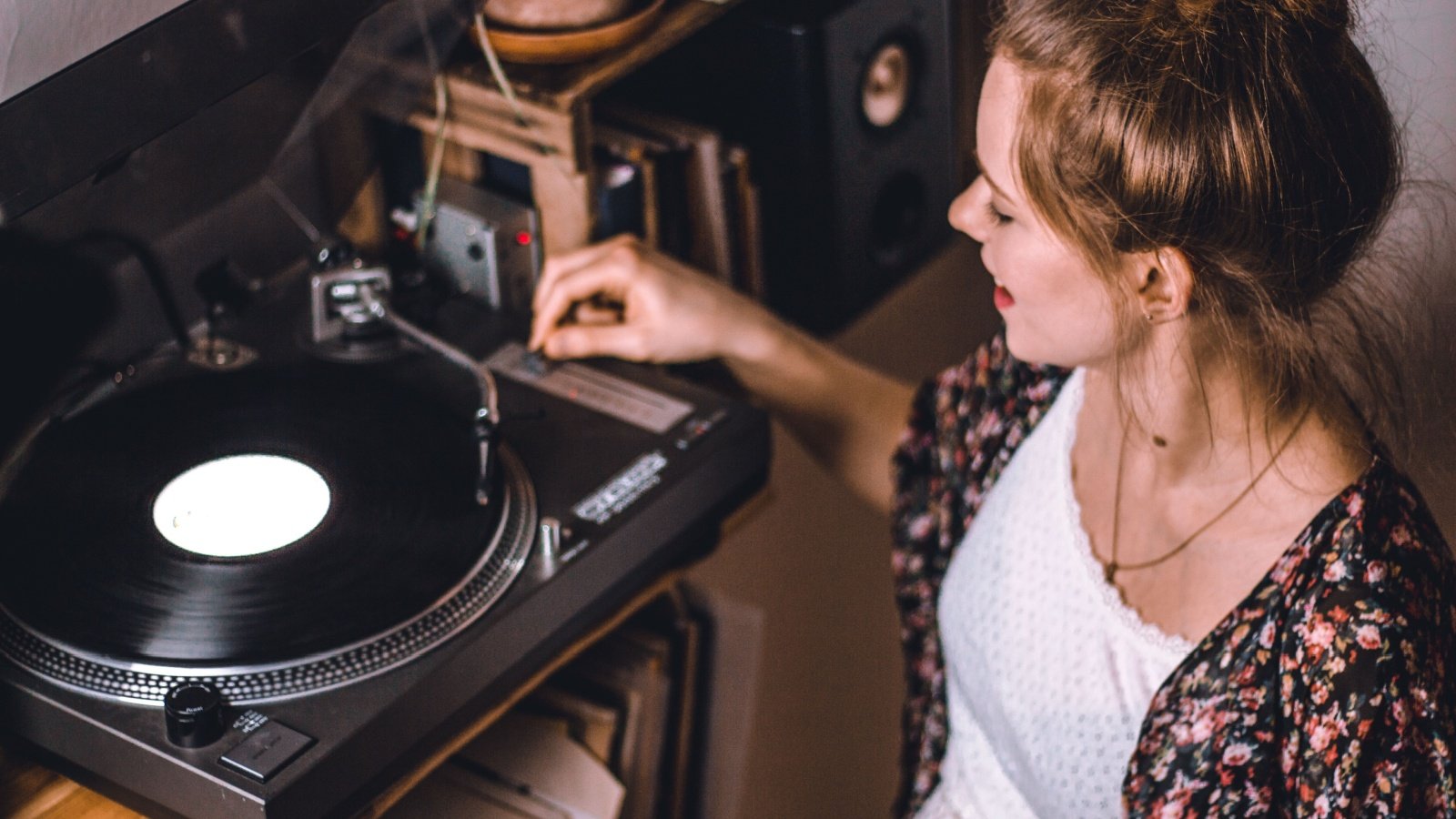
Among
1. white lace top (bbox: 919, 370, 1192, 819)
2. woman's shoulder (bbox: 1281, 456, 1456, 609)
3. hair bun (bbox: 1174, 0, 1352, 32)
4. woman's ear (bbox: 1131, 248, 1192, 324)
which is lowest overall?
white lace top (bbox: 919, 370, 1192, 819)

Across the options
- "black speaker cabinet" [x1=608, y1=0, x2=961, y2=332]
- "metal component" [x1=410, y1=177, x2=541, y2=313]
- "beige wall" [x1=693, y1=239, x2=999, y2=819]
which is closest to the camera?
"metal component" [x1=410, y1=177, x2=541, y2=313]

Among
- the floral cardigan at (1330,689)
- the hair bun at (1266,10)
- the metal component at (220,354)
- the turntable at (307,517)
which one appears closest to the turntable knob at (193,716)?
the turntable at (307,517)

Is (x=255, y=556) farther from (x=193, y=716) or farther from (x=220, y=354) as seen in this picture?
(x=220, y=354)

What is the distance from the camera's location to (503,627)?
1.07 meters

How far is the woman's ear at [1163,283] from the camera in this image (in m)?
1.04

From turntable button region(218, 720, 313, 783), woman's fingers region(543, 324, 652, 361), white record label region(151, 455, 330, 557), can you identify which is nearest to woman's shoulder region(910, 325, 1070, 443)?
woman's fingers region(543, 324, 652, 361)

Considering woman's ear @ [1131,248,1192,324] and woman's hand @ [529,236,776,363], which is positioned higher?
woman's ear @ [1131,248,1192,324]

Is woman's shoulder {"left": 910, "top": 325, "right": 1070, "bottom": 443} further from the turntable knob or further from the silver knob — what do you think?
the turntable knob

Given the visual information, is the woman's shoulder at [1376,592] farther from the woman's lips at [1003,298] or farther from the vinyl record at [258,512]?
the vinyl record at [258,512]

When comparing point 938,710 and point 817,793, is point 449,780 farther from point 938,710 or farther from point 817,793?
point 817,793

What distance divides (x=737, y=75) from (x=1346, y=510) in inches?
30.2

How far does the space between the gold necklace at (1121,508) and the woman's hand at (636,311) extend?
329 mm

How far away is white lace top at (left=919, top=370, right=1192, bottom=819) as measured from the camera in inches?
47.8

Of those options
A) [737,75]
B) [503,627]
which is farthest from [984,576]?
[737,75]
